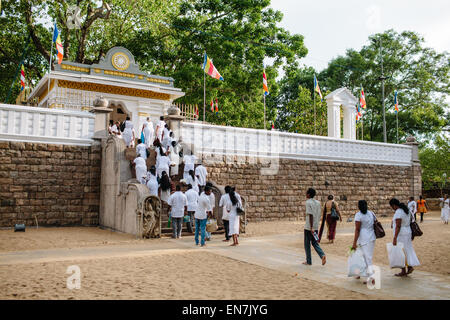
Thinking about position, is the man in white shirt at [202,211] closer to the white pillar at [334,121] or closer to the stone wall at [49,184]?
the stone wall at [49,184]

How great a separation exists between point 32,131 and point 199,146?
6374 mm

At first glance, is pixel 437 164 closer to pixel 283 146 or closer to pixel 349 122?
pixel 349 122

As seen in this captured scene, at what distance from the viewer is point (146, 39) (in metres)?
29.8

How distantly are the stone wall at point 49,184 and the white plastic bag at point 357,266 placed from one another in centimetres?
1025

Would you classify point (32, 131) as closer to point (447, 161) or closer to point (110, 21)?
point (110, 21)

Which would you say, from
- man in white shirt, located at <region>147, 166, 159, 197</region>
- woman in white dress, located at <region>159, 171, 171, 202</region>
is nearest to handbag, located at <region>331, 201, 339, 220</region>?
woman in white dress, located at <region>159, 171, 171, 202</region>

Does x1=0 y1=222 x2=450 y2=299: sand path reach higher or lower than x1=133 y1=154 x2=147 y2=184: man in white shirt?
lower

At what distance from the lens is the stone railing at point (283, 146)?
17188mm

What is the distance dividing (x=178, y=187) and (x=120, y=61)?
12406 mm

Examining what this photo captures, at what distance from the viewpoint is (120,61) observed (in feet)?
71.0

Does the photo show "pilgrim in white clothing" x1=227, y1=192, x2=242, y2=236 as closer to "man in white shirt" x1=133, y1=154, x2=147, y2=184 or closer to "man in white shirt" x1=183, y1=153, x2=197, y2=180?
"man in white shirt" x1=133, y1=154, x2=147, y2=184

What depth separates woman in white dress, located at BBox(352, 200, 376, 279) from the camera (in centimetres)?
698

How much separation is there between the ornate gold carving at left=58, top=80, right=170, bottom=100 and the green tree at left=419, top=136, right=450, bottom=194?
24.6 m

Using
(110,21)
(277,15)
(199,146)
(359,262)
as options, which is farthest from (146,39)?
(359,262)
